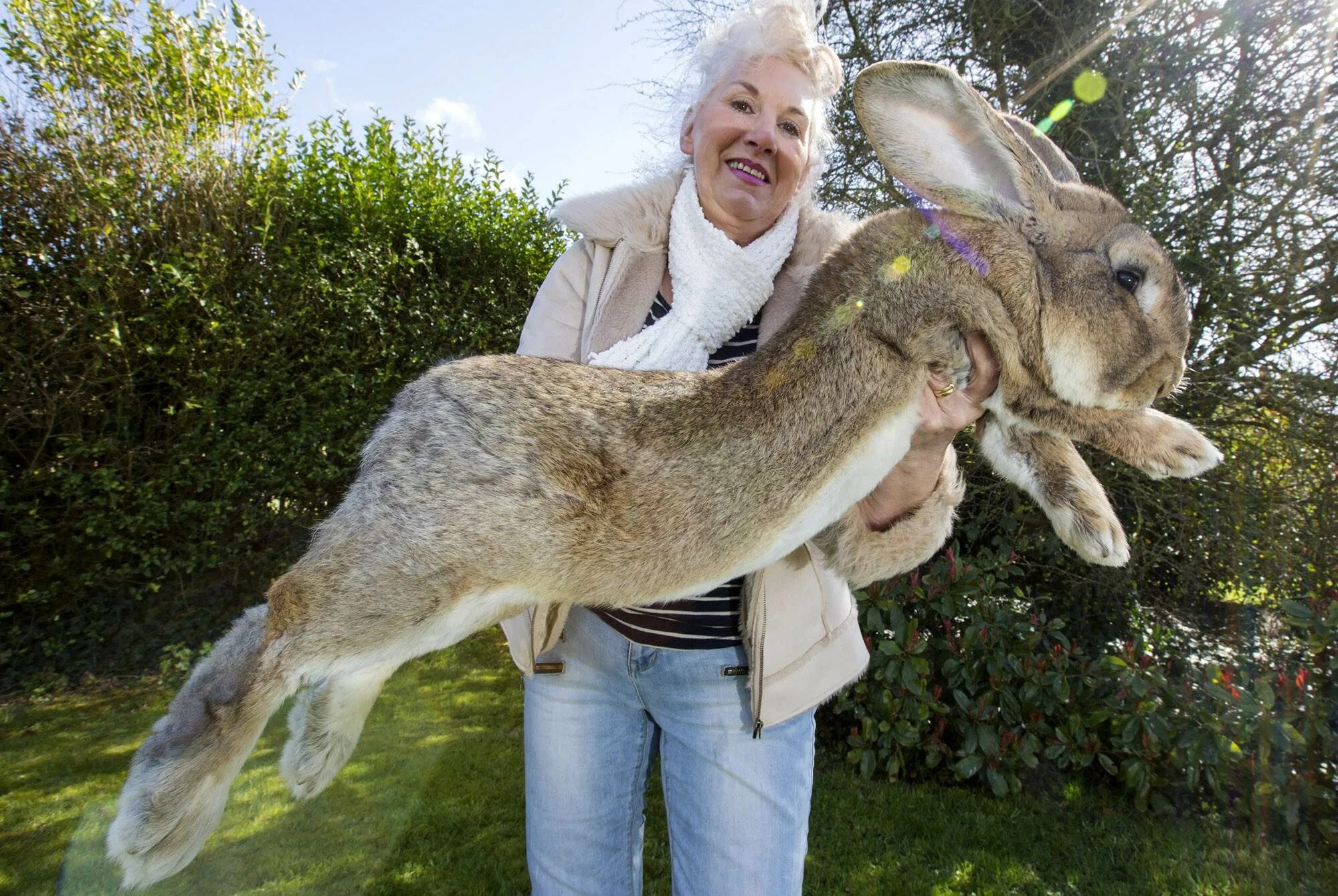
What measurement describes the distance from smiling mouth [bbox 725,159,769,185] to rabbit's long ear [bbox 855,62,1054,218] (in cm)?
49

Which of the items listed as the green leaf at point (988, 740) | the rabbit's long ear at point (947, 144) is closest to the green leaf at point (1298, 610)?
the green leaf at point (988, 740)

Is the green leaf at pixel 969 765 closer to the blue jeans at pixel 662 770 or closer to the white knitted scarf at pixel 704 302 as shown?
the blue jeans at pixel 662 770

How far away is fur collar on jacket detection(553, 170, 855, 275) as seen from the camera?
2.27 metres

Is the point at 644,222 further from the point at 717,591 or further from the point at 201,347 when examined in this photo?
the point at 201,347

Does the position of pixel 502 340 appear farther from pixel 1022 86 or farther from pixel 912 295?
pixel 912 295

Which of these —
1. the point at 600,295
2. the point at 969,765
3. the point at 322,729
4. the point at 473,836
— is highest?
the point at 600,295

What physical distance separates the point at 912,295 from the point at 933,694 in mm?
3122

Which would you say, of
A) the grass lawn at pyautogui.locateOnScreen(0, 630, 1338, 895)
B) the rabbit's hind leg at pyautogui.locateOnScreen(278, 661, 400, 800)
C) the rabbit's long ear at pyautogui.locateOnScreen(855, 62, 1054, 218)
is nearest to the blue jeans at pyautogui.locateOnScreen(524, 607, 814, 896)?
the rabbit's hind leg at pyautogui.locateOnScreen(278, 661, 400, 800)

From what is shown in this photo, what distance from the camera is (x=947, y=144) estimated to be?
73.0 inches

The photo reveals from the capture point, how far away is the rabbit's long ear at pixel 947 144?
5.91 feet

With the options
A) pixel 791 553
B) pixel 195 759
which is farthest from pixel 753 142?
pixel 195 759

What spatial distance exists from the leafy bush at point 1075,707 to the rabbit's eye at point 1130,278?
2.74m

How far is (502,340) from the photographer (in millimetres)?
6078

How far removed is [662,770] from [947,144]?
1801 millimetres
